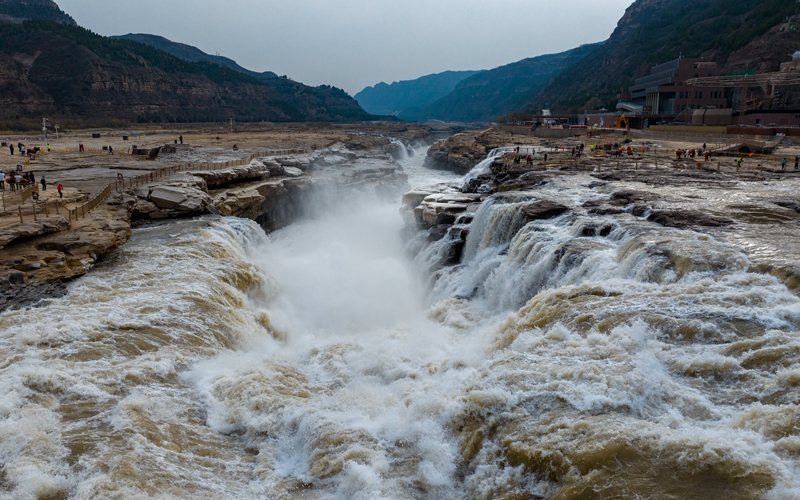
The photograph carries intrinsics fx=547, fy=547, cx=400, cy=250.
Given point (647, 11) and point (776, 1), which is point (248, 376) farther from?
point (647, 11)

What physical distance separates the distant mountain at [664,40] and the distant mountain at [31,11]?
16026 centimetres

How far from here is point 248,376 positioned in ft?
36.2

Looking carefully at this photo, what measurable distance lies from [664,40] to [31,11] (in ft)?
622

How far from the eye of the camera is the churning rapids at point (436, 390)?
285 inches

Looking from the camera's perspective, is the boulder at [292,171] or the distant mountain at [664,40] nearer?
the boulder at [292,171]

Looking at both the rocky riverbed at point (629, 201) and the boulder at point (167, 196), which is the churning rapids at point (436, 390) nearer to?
the rocky riverbed at point (629, 201)

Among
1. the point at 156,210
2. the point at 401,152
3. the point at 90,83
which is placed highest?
the point at 90,83

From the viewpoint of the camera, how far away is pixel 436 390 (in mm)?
10203

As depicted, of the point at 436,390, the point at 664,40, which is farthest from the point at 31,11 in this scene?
the point at 436,390

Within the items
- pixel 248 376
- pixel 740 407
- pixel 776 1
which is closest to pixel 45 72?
pixel 248 376

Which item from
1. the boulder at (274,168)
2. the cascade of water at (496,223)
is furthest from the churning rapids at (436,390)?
the boulder at (274,168)

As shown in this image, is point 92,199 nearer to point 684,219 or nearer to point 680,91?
point 684,219

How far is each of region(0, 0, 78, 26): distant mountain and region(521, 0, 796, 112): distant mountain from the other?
160 metres

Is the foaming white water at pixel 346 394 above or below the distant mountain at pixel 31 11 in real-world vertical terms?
below
